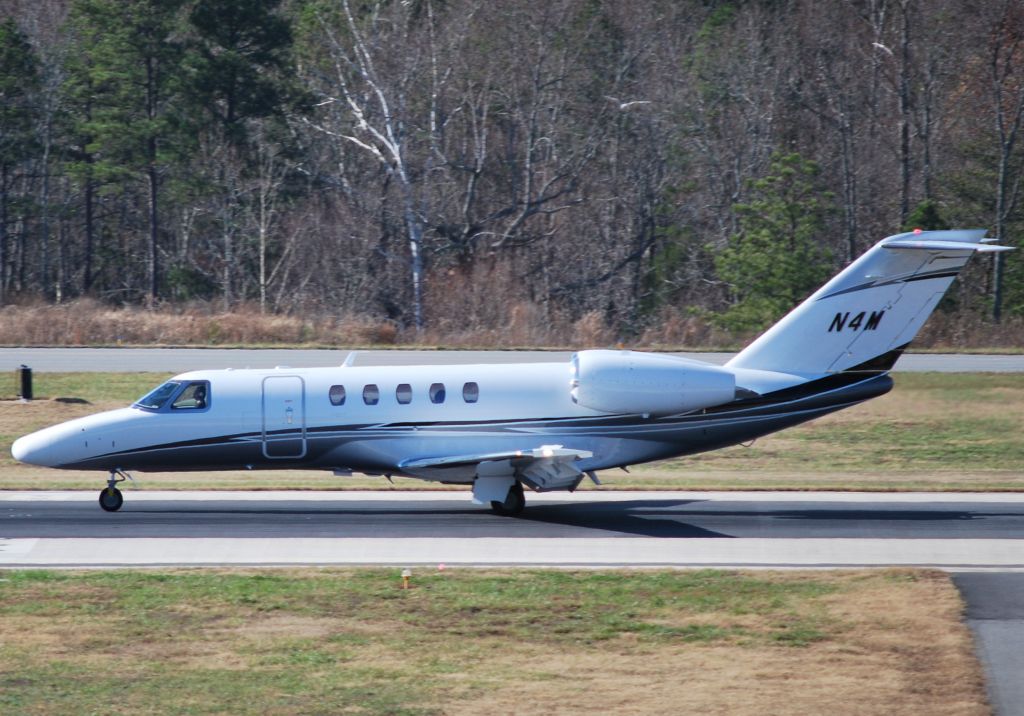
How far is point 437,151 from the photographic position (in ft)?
175

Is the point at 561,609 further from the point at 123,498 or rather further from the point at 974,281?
the point at 974,281

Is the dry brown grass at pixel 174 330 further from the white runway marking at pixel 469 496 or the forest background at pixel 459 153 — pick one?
the white runway marking at pixel 469 496

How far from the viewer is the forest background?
52.0 meters

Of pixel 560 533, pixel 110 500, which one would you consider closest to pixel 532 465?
pixel 560 533

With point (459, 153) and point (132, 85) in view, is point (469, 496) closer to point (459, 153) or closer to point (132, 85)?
point (459, 153)

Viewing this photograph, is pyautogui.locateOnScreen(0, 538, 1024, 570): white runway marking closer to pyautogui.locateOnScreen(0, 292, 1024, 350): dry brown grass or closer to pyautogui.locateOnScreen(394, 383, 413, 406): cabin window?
pyautogui.locateOnScreen(394, 383, 413, 406): cabin window

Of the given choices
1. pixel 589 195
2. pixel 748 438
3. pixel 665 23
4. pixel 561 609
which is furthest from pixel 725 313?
pixel 561 609

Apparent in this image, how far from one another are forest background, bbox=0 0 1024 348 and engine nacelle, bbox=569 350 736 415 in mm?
26942

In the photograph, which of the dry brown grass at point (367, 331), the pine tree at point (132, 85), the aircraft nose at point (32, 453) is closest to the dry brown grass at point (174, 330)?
the dry brown grass at point (367, 331)

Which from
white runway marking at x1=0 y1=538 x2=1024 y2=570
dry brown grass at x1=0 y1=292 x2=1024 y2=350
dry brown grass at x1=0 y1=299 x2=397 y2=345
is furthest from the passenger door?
dry brown grass at x1=0 y1=299 x2=397 y2=345

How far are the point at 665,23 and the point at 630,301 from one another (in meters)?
16.4

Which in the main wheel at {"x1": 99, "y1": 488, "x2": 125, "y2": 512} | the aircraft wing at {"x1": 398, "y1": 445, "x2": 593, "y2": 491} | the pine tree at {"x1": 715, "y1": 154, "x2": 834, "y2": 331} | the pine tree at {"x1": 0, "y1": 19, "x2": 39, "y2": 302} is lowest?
the main wheel at {"x1": 99, "y1": 488, "x2": 125, "y2": 512}

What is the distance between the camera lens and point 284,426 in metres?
Answer: 21.2

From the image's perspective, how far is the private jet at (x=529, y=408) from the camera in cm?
2098
